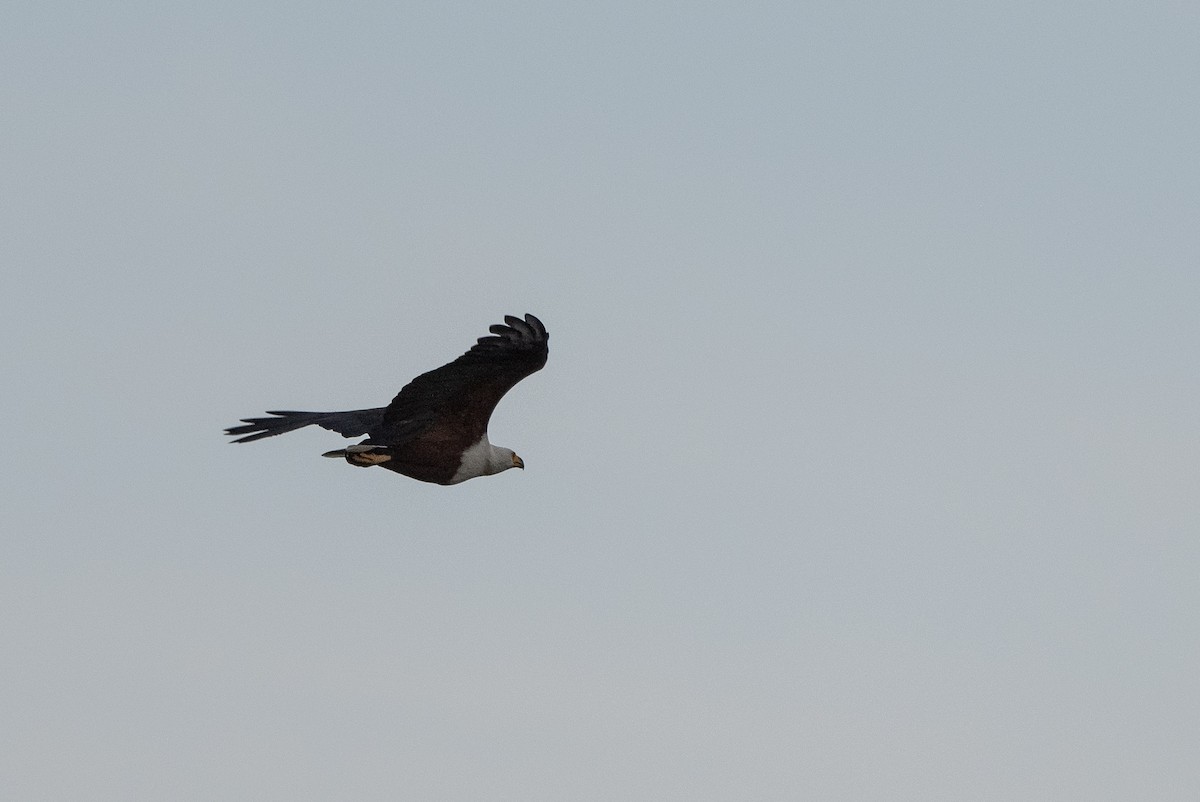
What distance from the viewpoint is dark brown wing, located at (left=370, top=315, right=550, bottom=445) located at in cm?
1556

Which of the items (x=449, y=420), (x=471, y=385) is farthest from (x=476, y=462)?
(x=471, y=385)

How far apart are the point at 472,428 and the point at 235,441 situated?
234 cm

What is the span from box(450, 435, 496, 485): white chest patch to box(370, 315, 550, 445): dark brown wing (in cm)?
11

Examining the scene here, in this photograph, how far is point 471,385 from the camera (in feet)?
54.0

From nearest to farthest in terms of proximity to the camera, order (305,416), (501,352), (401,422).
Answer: (501,352) < (401,422) < (305,416)

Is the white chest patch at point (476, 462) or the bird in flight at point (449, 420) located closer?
the bird in flight at point (449, 420)

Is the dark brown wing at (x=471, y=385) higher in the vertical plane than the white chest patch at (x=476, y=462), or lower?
higher

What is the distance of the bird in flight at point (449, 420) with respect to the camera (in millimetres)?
15719

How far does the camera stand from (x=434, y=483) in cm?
1755

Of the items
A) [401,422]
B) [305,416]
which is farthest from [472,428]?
[305,416]

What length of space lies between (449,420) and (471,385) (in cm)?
64

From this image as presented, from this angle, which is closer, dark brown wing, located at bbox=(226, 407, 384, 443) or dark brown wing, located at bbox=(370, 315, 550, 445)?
dark brown wing, located at bbox=(370, 315, 550, 445)

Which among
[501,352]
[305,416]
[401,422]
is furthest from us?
[305,416]

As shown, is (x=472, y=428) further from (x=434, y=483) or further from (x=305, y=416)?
(x=305, y=416)
